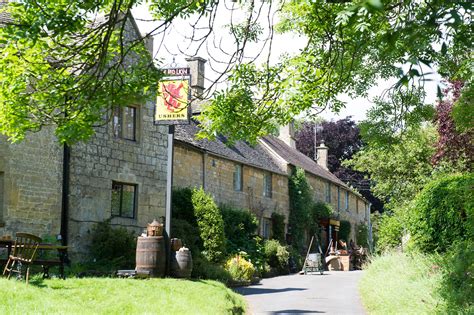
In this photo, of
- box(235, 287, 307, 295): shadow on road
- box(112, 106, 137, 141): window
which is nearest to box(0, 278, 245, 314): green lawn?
box(235, 287, 307, 295): shadow on road

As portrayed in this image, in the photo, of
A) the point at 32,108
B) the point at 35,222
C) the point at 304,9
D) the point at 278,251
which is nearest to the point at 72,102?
the point at 32,108

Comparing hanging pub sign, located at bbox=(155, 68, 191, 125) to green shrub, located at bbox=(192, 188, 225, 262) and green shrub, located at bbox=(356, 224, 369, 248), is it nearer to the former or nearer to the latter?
green shrub, located at bbox=(192, 188, 225, 262)

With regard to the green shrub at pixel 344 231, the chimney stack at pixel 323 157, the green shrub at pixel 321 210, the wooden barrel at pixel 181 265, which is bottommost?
the wooden barrel at pixel 181 265

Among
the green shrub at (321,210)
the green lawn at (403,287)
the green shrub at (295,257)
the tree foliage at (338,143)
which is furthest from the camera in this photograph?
the tree foliage at (338,143)

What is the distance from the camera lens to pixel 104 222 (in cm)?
2136

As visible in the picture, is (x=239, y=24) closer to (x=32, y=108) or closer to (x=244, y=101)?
(x=244, y=101)

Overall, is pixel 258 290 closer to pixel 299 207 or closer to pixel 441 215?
pixel 441 215

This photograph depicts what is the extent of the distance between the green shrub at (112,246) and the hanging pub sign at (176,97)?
12.6ft

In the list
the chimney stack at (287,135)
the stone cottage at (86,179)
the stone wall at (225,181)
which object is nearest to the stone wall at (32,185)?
the stone cottage at (86,179)

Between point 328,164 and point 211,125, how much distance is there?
42.5 meters

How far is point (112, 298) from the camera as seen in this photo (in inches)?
504

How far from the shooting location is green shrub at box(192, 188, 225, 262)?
23.6 meters

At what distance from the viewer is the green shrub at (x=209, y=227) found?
931 inches

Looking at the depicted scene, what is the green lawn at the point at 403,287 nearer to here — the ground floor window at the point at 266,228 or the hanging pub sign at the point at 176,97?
the hanging pub sign at the point at 176,97
